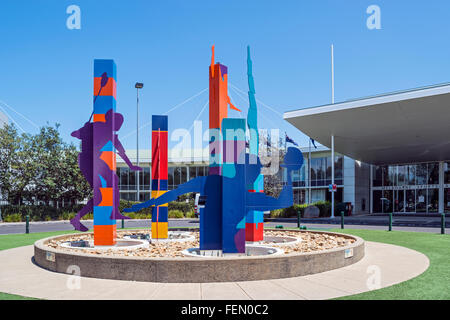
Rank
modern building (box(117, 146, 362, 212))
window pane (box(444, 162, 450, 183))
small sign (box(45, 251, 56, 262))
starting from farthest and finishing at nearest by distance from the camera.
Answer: modern building (box(117, 146, 362, 212))
window pane (box(444, 162, 450, 183))
small sign (box(45, 251, 56, 262))

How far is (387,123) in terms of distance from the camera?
2555 centimetres

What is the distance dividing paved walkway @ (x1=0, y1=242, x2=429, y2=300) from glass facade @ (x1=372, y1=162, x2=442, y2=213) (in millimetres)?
35434

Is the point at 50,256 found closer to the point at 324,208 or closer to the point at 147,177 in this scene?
the point at 324,208

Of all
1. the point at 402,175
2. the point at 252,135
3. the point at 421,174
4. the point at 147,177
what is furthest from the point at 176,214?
the point at 421,174

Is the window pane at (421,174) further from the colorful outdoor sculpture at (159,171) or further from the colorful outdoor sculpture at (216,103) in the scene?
the colorful outdoor sculpture at (216,103)

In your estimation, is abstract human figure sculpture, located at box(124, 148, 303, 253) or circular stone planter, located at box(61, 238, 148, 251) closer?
abstract human figure sculpture, located at box(124, 148, 303, 253)

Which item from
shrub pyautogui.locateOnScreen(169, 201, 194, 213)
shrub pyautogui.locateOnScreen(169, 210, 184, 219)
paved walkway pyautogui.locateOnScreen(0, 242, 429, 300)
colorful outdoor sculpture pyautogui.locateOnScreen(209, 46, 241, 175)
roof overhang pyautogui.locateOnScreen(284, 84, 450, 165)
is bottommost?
shrub pyautogui.locateOnScreen(169, 210, 184, 219)

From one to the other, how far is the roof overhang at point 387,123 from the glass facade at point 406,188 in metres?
4.62

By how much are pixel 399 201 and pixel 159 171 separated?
1423 inches

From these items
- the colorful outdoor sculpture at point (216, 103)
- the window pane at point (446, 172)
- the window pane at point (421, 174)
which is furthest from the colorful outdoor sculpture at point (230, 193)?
the window pane at point (421, 174)

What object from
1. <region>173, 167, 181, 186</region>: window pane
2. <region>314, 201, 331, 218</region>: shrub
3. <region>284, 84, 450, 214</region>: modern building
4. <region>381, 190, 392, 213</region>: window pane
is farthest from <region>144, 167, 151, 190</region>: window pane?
Result: <region>381, 190, 392, 213</region>: window pane

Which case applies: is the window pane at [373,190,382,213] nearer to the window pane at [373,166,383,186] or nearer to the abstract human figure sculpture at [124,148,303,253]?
the window pane at [373,166,383,186]

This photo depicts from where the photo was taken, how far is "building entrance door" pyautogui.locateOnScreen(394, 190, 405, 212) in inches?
1645
